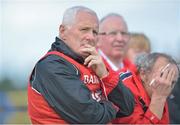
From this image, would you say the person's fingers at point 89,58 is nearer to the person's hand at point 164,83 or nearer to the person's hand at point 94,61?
the person's hand at point 94,61

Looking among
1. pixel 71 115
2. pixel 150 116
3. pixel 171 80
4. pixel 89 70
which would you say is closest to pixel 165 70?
pixel 171 80

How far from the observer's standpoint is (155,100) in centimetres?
340

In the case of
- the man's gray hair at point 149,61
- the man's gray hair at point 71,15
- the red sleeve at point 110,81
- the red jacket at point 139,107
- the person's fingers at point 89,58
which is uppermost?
the man's gray hair at point 71,15

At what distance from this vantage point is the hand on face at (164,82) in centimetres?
338

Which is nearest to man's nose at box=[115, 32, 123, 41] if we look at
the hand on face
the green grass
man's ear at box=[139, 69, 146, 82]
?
man's ear at box=[139, 69, 146, 82]

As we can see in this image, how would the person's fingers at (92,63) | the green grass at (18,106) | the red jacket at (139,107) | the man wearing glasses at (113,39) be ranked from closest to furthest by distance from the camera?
the person's fingers at (92,63)
the red jacket at (139,107)
the man wearing glasses at (113,39)
the green grass at (18,106)

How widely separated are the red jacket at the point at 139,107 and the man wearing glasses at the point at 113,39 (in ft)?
4.32

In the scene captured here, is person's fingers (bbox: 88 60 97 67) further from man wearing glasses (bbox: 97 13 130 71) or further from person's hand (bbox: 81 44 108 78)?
man wearing glasses (bbox: 97 13 130 71)

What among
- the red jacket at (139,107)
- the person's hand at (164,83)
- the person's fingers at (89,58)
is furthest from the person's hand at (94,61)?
the person's hand at (164,83)

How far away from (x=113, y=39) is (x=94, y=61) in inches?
83.6

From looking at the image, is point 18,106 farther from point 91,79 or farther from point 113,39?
point 91,79

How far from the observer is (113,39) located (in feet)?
16.7

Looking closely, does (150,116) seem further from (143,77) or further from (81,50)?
(81,50)

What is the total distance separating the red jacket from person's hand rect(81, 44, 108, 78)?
40 centimetres
